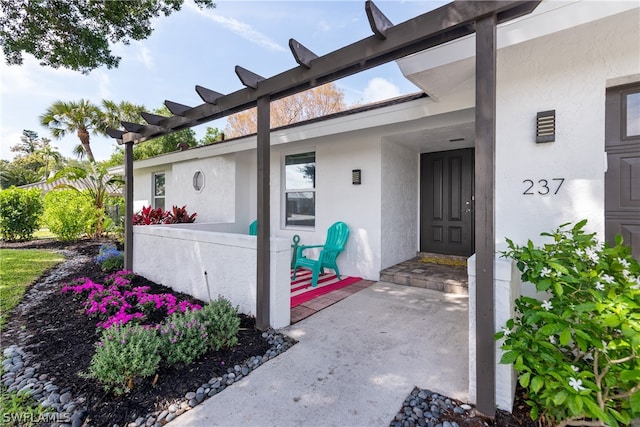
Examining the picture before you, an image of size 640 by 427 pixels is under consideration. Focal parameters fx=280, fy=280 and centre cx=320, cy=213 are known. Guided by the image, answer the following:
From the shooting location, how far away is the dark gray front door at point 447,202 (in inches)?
227

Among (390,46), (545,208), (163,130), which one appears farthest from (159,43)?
(545,208)

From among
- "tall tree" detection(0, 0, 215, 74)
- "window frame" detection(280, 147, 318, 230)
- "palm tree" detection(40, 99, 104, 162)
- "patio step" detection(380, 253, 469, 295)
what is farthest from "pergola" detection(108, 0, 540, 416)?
"palm tree" detection(40, 99, 104, 162)

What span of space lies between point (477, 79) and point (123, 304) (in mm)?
4690

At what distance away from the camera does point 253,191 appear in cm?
754

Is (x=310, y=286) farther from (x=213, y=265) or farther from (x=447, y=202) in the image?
(x=447, y=202)

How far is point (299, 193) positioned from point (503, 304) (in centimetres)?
501

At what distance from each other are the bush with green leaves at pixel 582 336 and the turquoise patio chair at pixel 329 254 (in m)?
3.27

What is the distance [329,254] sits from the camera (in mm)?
5312

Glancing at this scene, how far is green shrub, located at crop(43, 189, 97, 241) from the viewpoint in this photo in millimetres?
8812

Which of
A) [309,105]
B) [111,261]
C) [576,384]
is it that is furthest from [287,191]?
[309,105]

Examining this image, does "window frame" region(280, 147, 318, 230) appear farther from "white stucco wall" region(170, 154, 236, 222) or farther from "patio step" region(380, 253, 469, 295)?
"patio step" region(380, 253, 469, 295)

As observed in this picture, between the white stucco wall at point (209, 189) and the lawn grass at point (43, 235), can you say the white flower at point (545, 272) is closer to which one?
the white stucco wall at point (209, 189)

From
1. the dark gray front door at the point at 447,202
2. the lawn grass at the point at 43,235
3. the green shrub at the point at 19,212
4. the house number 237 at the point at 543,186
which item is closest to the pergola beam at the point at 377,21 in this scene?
the house number 237 at the point at 543,186

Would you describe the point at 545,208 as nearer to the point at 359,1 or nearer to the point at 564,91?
the point at 564,91
